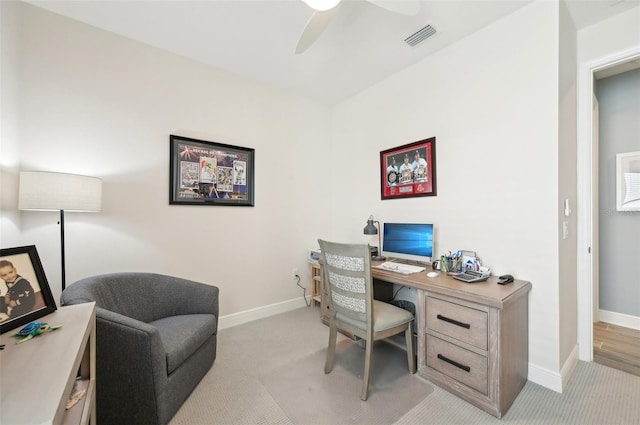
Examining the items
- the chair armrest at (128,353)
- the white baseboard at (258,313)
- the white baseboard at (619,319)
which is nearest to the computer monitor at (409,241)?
the white baseboard at (258,313)

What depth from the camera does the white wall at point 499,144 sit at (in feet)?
5.96

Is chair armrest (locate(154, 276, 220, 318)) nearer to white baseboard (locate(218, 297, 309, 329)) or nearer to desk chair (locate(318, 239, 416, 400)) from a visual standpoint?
white baseboard (locate(218, 297, 309, 329))

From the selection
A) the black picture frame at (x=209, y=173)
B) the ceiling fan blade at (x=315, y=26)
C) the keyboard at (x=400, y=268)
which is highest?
the ceiling fan blade at (x=315, y=26)

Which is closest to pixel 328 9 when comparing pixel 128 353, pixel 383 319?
pixel 383 319

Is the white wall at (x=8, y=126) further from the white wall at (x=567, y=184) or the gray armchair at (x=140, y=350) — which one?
the white wall at (x=567, y=184)

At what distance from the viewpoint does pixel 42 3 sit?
1.92m

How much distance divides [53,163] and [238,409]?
221 centimetres

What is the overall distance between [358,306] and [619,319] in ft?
9.64

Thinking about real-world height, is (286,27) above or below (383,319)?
above

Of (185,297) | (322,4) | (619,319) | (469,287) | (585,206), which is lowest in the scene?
(619,319)

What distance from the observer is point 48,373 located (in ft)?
2.31

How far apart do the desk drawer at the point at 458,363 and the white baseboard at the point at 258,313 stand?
1.80 m

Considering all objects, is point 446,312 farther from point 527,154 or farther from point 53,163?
point 53,163

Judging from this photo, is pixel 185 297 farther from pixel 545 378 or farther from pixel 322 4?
pixel 545 378
